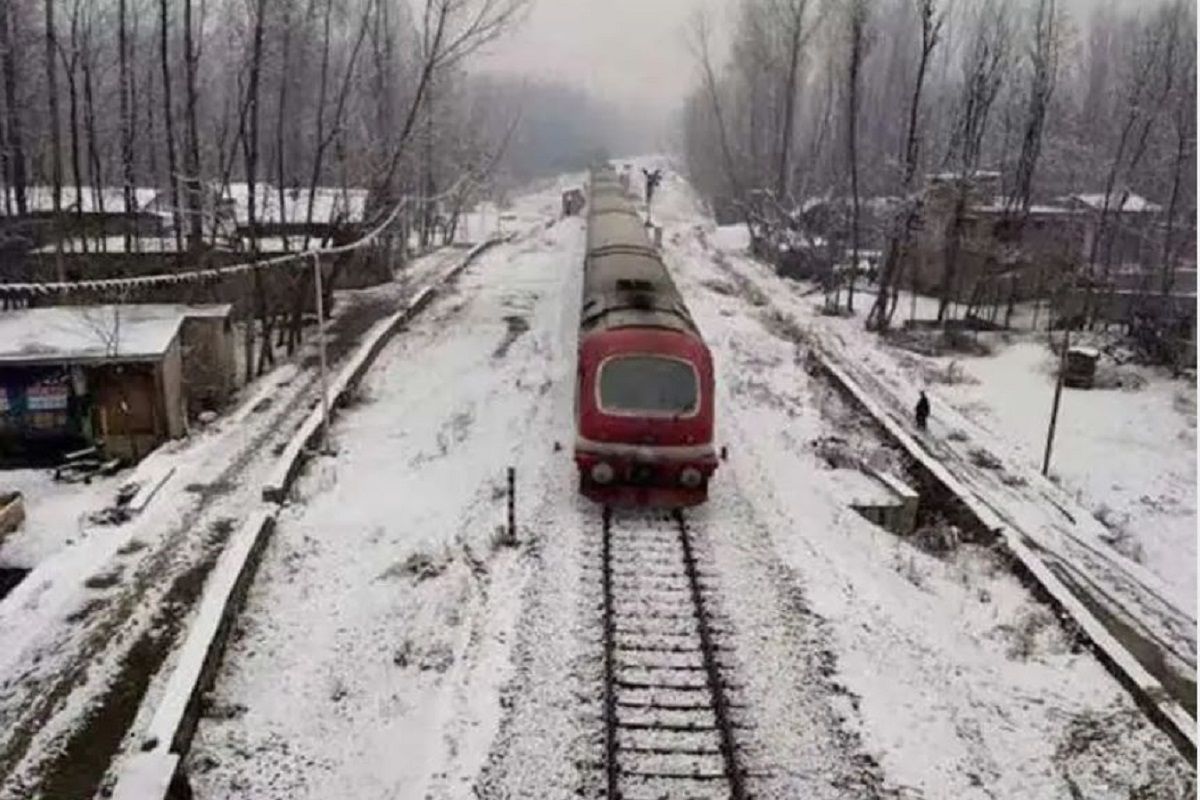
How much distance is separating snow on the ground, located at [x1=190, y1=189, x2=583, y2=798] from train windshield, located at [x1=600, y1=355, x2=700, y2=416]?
202 centimetres

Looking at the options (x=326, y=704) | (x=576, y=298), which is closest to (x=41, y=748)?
(x=326, y=704)

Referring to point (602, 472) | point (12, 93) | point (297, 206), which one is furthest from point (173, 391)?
point (297, 206)

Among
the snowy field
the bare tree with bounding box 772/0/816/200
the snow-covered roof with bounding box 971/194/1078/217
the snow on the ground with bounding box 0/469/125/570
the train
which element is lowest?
the snow on the ground with bounding box 0/469/125/570

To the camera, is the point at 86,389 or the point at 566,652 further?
the point at 86,389

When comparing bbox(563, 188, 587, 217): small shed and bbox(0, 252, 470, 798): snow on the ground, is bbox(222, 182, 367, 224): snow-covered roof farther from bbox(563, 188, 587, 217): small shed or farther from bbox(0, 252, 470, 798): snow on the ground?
bbox(563, 188, 587, 217): small shed

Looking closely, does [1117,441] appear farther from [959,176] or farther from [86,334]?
[86,334]

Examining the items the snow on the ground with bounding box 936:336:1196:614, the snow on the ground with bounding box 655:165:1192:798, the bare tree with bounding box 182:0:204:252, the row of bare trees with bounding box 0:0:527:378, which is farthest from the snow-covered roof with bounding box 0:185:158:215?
the snow on the ground with bounding box 936:336:1196:614

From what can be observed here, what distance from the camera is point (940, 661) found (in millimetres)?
11086

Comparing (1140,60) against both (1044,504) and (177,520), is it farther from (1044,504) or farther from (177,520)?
(177,520)

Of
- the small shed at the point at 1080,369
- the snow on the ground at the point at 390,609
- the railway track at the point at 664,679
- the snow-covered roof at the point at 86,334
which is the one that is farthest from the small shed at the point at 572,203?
the railway track at the point at 664,679

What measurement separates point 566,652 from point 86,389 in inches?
454

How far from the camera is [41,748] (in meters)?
9.38

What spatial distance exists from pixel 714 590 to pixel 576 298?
2207 centimetres

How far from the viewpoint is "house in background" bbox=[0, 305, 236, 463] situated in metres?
17.9
